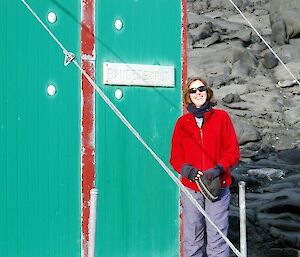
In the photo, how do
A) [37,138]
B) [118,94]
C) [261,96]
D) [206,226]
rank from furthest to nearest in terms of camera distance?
[261,96], [118,94], [37,138], [206,226]

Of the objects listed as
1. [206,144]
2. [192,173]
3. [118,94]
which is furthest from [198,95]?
[118,94]

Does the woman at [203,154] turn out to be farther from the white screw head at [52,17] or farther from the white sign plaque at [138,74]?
the white screw head at [52,17]

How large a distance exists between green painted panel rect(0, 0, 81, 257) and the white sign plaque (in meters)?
0.32

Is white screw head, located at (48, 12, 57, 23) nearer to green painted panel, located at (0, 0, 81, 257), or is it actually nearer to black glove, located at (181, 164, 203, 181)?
green painted panel, located at (0, 0, 81, 257)

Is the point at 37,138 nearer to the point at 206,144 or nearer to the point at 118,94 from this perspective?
the point at 118,94

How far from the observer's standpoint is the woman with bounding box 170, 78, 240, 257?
5.21 m

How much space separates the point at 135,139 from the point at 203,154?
0.98 metres

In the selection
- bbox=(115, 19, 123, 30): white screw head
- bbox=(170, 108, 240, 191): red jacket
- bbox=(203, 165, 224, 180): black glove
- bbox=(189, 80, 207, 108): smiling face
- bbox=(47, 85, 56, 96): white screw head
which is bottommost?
bbox=(203, 165, 224, 180): black glove

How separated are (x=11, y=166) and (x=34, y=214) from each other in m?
0.45

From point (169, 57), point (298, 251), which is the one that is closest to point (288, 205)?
point (298, 251)

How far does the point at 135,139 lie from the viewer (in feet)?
19.9

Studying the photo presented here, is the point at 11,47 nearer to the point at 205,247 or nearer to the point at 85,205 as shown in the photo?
the point at 85,205

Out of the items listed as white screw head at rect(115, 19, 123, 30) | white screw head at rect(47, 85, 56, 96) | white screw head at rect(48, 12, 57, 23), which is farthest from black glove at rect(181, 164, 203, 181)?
white screw head at rect(48, 12, 57, 23)

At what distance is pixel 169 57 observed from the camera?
628 centimetres
